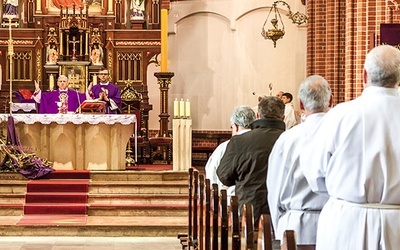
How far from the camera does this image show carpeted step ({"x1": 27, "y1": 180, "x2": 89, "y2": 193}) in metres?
12.3

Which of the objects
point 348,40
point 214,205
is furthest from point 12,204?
point 214,205

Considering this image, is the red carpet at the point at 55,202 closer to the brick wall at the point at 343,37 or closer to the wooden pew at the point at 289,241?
the brick wall at the point at 343,37

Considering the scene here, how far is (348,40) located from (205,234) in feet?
23.8

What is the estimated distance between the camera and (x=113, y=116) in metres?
13.4

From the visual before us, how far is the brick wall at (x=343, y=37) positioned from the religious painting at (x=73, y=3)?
4.46 meters

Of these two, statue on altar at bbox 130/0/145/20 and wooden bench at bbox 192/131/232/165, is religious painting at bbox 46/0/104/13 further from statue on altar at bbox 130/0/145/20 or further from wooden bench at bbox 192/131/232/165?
wooden bench at bbox 192/131/232/165

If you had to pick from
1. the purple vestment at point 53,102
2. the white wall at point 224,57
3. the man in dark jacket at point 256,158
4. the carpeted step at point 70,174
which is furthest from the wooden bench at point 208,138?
the man in dark jacket at point 256,158

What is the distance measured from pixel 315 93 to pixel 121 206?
736 centimetres

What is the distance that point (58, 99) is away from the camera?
559 inches

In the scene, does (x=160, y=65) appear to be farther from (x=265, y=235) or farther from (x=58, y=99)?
(x=265, y=235)

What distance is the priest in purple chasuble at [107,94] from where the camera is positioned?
47.5 ft

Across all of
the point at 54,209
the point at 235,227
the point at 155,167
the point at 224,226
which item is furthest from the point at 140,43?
the point at 235,227

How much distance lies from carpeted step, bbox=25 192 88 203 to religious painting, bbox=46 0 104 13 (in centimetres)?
656

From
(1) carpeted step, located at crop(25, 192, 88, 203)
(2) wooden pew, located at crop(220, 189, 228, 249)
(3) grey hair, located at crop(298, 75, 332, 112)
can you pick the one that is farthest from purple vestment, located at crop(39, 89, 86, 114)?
(3) grey hair, located at crop(298, 75, 332, 112)
